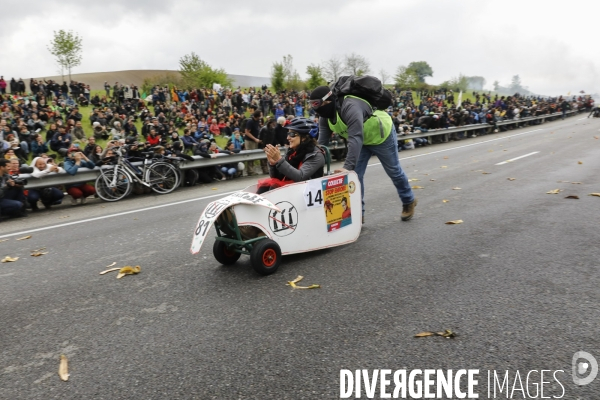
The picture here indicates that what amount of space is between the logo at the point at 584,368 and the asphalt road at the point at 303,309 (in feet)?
0.13

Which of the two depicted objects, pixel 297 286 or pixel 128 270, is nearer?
pixel 297 286

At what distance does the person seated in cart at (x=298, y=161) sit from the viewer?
4785 mm

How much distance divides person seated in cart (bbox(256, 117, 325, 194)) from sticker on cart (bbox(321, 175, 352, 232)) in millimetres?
177

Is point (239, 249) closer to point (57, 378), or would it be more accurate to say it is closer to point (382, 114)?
point (57, 378)

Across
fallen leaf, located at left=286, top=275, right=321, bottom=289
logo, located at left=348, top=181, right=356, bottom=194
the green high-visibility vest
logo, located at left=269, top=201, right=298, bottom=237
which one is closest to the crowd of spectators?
the green high-visibility vest

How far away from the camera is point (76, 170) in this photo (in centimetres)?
1022

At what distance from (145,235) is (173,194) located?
15.3ft

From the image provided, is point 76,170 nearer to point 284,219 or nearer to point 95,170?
point 95,170

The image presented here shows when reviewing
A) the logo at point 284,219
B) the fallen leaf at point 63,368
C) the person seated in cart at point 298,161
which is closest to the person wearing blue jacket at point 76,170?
the person seated in cart at point 298,161

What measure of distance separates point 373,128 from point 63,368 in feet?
13.5

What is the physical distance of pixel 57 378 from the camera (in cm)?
278

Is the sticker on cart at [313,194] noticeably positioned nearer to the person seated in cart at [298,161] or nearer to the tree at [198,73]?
the person seated in cart at [298,161]

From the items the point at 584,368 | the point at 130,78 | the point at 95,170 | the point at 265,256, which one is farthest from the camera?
the point at 130,78

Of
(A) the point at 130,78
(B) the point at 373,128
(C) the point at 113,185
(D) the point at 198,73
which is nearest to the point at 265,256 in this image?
(B) the point at 373,128
